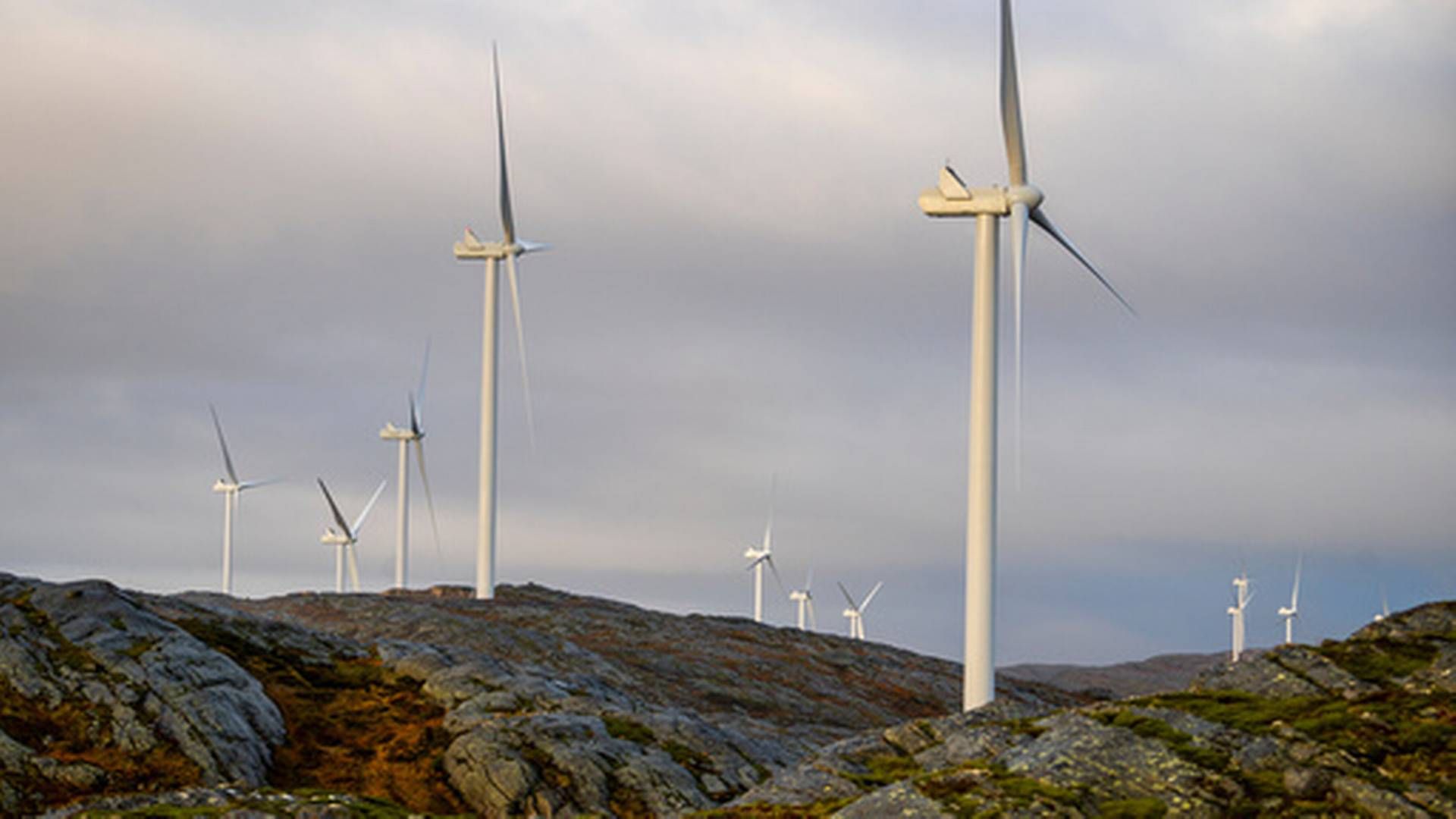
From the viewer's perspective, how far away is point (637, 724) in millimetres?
66375

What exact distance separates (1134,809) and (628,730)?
32.2 meters

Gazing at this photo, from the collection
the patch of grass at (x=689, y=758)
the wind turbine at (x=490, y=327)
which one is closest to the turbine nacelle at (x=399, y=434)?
the wind turbine at (x=490, y=327)

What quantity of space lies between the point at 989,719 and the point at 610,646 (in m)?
72.9

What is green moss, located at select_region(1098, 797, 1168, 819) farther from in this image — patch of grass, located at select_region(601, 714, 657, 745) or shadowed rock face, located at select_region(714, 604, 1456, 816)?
patch of grass, located at select_region(601, 714, 657, 745)

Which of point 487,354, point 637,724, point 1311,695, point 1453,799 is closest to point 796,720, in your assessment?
point 487,354

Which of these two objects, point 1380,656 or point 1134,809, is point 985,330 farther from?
point 1134,809

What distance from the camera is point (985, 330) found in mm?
72562

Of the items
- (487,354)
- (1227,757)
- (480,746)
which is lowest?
(480,746)

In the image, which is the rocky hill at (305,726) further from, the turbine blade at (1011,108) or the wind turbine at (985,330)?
the turbine blade at (1011,108)

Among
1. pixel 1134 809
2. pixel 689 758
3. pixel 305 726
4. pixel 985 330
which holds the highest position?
pixel 985 330

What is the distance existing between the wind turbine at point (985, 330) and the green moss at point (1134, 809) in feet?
110

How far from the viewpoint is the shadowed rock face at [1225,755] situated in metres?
36.2

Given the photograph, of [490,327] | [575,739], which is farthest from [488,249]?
[575,739]

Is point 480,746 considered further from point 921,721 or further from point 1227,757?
point 1227,757
